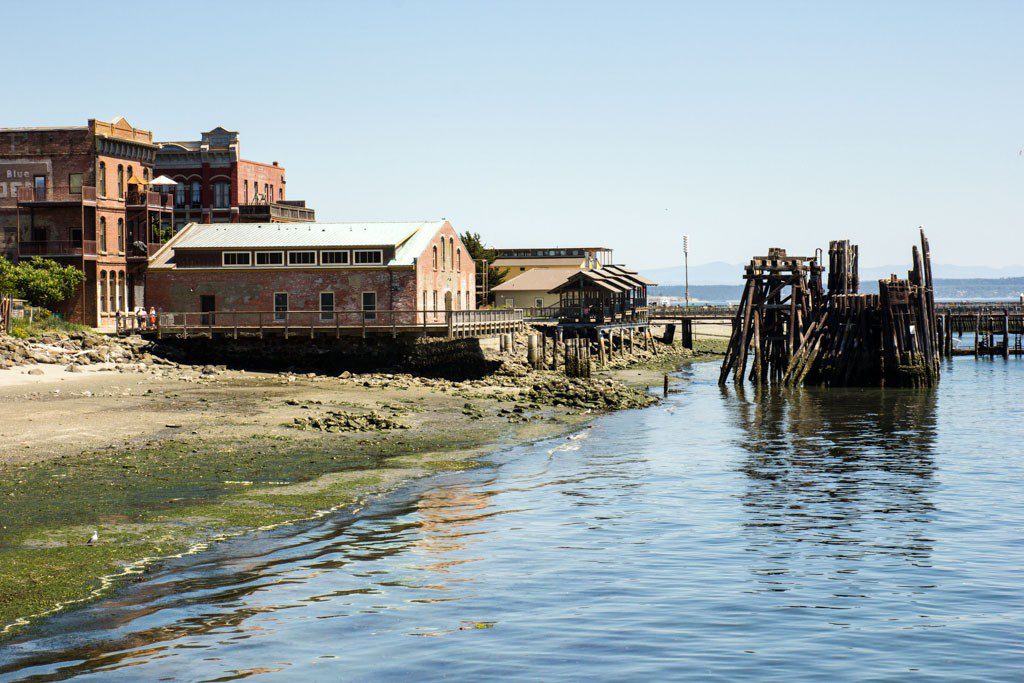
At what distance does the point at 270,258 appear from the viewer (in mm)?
60344

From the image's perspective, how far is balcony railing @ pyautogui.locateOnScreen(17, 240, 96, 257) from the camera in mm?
65625

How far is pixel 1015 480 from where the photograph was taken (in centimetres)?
2719

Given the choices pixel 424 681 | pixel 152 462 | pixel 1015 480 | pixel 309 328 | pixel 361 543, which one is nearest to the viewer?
pixel 424 681

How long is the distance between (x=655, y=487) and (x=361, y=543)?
30.1 ft

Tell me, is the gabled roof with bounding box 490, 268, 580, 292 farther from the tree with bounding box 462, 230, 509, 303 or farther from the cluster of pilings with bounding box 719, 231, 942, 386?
the cluster of pilings with bounding box 719, 231, 942, 386

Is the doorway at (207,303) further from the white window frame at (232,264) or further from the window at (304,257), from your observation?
the window at (304,257)

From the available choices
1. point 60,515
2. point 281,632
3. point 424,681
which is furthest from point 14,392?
point 424,681

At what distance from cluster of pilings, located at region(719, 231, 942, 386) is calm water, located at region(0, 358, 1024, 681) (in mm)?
27579

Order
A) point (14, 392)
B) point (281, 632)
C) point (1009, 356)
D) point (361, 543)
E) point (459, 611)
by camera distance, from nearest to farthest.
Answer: point (281, 632) < point (459, 611) < point (361, 543) < point (14, 392) < point (1009, 356)

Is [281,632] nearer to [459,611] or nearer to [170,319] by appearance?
[459,611]

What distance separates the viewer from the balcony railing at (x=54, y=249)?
65625mm

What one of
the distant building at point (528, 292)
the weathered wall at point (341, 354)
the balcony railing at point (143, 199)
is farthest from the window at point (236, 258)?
the distant building at point (528, 292)

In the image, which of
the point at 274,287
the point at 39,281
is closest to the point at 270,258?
the point at 274,287

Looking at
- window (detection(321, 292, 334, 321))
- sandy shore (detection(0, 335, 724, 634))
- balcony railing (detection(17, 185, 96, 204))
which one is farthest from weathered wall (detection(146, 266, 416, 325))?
sandy shore (detection(0, 335, 724, 634))
